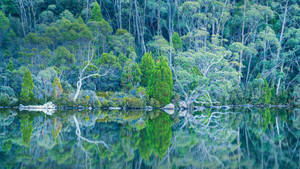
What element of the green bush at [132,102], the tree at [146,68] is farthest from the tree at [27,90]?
the tree at [146,68]

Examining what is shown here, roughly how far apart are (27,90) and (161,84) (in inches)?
383

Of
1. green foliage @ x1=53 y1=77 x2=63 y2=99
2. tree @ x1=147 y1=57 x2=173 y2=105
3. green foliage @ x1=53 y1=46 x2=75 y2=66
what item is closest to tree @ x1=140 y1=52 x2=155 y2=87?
tree @ x1=147 y1=57 x2=173 y2=105

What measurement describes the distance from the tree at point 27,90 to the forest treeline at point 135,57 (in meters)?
0.03

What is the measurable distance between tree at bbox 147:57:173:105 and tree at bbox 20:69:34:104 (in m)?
8.65

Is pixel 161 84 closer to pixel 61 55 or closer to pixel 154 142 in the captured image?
pixel 61 55

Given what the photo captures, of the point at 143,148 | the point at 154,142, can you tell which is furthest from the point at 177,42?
the point at 143,148

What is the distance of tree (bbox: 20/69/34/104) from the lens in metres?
25.8

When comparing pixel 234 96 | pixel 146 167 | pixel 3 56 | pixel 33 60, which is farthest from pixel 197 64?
pixel 146 167

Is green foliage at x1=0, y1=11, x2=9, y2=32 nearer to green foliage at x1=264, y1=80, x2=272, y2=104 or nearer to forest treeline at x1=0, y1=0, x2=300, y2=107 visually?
forest treeline at x1=0, y1=0, x2=300, y2=107

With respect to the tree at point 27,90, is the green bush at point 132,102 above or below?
below

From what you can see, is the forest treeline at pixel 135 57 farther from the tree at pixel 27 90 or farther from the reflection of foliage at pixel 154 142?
the reflection of foliage at pixel 154 142

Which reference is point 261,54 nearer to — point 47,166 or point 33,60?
point 33,60

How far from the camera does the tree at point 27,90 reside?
2575 centimetres

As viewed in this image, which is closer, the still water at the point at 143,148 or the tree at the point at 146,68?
the still water at the point at 143,148
